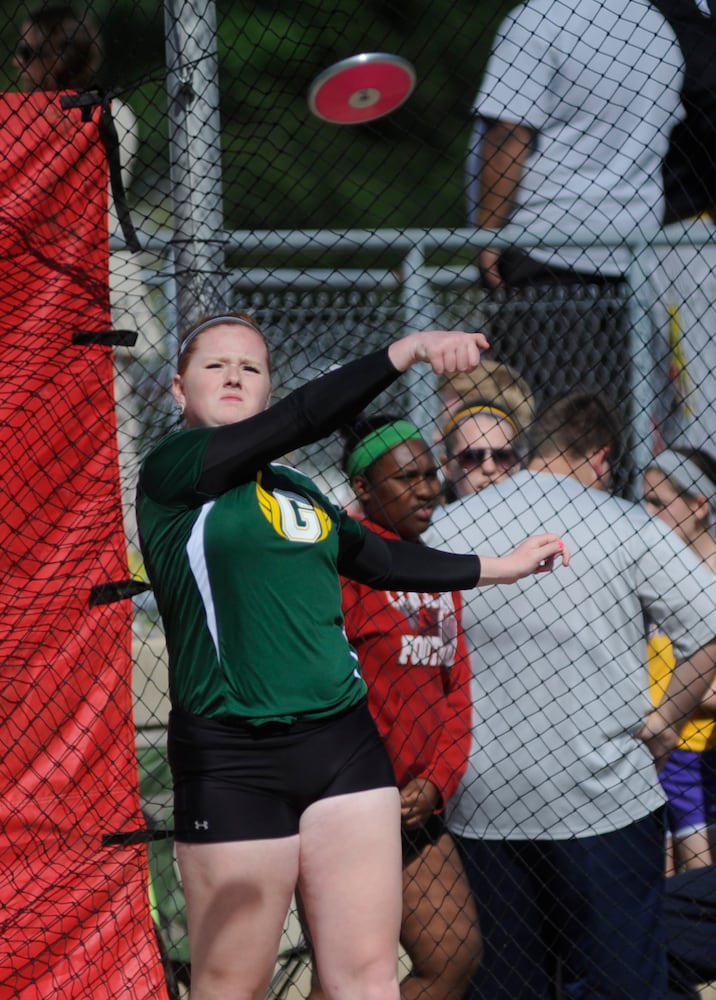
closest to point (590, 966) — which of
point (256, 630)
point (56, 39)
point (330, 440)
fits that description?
point (256, 630)

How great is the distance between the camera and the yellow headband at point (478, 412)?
3.98 m

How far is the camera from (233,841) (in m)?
2.51

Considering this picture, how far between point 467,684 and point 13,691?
1.21 meters

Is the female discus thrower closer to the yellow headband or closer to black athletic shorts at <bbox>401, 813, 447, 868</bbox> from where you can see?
black athletic shorts at <bbox>401, 813, 447, 868</bbox>

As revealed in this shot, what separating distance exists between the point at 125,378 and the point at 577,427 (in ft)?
5.46

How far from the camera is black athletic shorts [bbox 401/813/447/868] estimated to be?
356cm

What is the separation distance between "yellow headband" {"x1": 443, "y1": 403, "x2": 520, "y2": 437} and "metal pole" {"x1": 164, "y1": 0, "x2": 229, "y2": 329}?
78 centimetres

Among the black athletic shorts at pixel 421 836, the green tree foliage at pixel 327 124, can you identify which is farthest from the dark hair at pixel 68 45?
the green tree foliage at pixel 327 124

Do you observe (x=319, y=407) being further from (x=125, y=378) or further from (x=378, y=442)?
(x=125, y=378)

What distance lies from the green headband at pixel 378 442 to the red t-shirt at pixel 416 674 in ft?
0.62

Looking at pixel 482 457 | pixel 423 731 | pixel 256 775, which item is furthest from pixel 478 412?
pixel 256 775

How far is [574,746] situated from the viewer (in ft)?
11.5

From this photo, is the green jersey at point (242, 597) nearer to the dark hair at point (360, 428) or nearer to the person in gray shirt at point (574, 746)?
the person in gray shirt at point (574, 746)

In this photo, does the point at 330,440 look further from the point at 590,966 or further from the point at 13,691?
the point at 590,966
